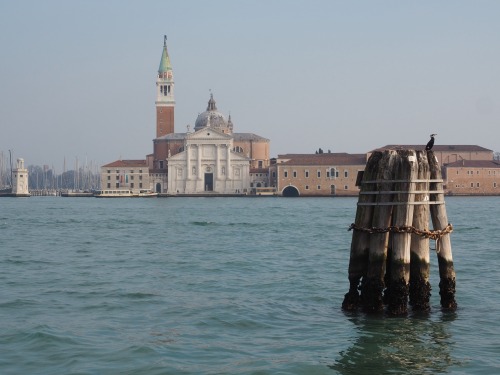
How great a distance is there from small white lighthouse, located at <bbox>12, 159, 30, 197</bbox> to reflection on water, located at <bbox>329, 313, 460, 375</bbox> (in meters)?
81.4

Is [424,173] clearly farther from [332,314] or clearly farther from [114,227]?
[114,227]

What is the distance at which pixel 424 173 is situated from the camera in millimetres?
7809

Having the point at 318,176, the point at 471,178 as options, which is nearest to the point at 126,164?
the point at 318,176

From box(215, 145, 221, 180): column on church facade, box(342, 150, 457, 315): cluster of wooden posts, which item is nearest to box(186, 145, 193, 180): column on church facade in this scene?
box(215, 145, 221, 180): column on church facade

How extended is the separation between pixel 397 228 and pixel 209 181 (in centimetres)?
6757

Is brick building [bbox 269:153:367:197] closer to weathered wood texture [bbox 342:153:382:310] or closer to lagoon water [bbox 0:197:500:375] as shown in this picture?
lagoon water [bbox 0:197:500:375]

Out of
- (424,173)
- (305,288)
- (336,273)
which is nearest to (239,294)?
(305,288)

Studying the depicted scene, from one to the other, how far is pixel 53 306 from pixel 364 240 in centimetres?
386

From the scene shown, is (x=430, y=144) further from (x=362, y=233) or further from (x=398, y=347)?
(x=398, y=347)

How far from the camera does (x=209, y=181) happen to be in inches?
2955

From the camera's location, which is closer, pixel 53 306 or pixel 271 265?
pixel 53 306

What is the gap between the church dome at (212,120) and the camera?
266ft

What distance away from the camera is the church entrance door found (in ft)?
246

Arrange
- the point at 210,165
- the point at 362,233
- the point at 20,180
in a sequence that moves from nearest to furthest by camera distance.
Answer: the point at 362,233 → the point at 210,165 → the point at 20,180
